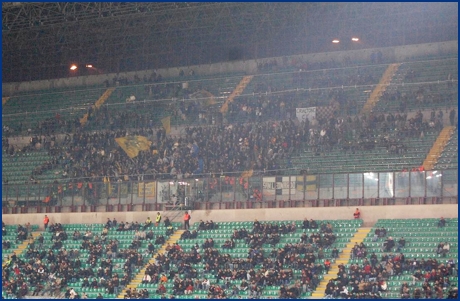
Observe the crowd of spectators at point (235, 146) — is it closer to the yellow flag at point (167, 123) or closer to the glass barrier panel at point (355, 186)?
the yellow flag at point (167, 123)

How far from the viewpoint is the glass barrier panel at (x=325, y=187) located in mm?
44906

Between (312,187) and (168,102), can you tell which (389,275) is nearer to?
(312,187)

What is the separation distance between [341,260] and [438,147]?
32.1ft

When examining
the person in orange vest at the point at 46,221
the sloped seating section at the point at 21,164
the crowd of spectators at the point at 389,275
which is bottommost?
the crowd of spectators at the point at 389,275

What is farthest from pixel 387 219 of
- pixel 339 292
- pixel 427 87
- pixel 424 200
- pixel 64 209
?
pixel 64 209

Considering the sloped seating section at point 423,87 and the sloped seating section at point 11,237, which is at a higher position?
the sloped seating section at point 423,87

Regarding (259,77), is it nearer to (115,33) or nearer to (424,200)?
(115,33)

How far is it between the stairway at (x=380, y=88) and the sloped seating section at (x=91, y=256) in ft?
39.6

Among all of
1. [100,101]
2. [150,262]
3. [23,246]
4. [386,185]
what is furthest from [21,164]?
[386,185]

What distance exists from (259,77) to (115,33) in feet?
33.3

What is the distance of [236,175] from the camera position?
163 feet

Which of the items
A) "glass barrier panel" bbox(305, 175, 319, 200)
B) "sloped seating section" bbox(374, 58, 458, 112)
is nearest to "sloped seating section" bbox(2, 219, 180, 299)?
"glass barrier panel" bbox(305, 175, 319, 200)

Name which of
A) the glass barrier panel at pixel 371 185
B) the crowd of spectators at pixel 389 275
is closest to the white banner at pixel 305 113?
the glass barrier panel at pixel 371 185

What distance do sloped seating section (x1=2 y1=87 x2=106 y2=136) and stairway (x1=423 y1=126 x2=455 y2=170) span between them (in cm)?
2307
